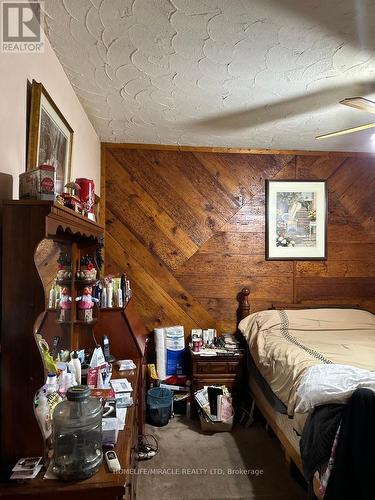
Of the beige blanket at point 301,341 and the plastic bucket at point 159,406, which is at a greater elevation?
the beige blanket at point 301,341

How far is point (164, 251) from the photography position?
325cm

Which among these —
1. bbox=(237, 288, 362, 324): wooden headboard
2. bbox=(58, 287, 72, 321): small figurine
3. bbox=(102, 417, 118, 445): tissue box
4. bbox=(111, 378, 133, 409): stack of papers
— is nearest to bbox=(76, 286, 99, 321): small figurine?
bbox=(58, 287, 72, 321): small figurine

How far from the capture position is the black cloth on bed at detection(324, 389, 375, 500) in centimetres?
137

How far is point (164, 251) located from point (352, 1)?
238 cm

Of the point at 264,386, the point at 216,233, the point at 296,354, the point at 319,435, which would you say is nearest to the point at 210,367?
the point at 264,386

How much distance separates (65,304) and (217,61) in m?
1.64

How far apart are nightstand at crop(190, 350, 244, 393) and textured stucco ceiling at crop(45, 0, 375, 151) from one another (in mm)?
2049

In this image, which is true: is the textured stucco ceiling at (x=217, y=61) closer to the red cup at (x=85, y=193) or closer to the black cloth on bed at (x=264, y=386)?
the red cup at (x=85, y=193)

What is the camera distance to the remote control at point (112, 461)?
1089 millimetres

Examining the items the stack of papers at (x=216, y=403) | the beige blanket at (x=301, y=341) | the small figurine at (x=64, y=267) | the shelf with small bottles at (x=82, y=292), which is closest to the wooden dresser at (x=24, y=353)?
the shelf with small bottles at (x=82, y=292)

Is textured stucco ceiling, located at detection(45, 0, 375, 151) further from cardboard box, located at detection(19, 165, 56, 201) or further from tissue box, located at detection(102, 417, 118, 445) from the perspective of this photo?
tissue box, located at detection(102, 417, 118, 445)

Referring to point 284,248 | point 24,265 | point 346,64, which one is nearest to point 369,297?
point 284,248

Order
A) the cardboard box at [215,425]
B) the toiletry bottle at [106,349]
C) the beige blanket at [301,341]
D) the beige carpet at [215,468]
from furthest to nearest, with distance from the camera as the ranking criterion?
the cardboard box at [215,425], the toiletry bottle at [106,349], the beige blanket at [301,341], the beige carpet at [215,468]

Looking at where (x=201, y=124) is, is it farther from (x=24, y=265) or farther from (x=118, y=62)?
(x=24, y=265)
